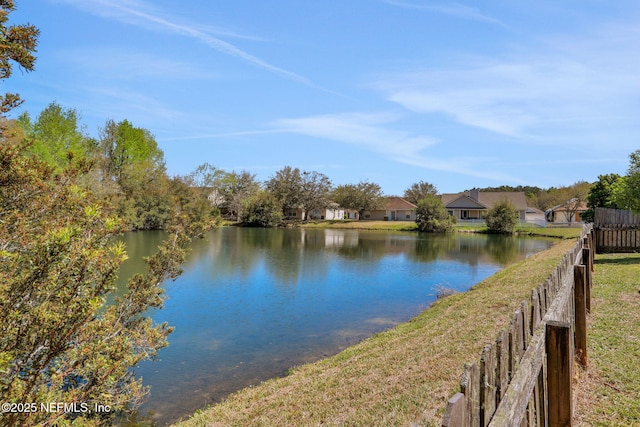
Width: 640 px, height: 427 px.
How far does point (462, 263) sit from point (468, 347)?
2058 centimetres

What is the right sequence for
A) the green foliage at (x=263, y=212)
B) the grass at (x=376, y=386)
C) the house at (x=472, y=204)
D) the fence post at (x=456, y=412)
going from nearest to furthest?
the fence post at (x=456, y=412)
the grass at (x=376, y=386)
the green foliage at (x=263, y=212)
the house at (x=472, y=204)

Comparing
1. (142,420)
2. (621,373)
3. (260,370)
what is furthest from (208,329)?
(621,373)

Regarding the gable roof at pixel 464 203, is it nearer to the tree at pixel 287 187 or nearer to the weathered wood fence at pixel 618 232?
the tree at pixel 287 187

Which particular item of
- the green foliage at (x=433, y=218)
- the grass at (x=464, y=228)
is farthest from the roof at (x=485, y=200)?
the green foliage at (x=433, y=218)

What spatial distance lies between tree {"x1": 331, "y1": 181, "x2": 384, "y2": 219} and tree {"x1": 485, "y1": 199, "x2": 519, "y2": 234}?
2678 centimetres

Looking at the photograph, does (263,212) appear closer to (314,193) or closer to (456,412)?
(314,193)

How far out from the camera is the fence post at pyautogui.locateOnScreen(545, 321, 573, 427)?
2.95m

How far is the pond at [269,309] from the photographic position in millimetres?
8734

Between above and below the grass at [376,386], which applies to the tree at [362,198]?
above

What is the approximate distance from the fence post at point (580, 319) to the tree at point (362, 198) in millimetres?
71873

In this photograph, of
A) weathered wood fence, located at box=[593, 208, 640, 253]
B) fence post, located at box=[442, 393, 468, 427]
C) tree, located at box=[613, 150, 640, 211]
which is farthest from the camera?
weathered wood fence, located at box=[593, 208, 640, 253]

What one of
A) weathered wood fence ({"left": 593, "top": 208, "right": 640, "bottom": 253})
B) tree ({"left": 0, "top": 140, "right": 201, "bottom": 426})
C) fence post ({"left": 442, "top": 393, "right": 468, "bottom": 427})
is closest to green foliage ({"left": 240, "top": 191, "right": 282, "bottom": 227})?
weathered wood fence ({"left": 593, "top": 208, "right": 640, "bottom": 253})

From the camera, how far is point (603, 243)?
1720 cm

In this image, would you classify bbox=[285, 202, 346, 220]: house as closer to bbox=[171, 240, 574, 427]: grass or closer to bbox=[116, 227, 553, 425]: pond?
bbox=[116, 227, 553, 425]: pond
